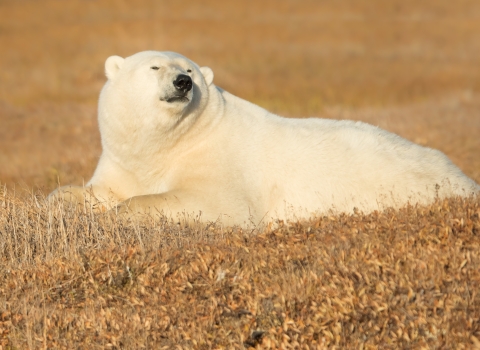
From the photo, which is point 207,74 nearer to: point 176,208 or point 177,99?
point 177,99

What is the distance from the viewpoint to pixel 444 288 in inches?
175

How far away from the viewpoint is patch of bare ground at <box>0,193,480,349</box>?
13.9 feet

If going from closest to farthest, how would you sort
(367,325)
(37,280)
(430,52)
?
(367,325), (37,280), (430,52)

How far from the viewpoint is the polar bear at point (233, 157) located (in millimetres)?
6652

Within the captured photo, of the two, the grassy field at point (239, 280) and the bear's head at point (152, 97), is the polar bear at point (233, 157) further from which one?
the grassy field at point (239, 280)

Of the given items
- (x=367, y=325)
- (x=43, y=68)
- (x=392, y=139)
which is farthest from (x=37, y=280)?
(x=43, y=68)

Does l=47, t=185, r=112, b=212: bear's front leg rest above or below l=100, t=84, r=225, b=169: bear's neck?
below

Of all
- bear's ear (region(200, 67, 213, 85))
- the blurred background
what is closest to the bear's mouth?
bear's ear (region(200, 67, 213, 85))

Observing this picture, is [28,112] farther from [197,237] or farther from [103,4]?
[103,4]

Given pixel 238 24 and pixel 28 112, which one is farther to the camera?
pixel 238 24

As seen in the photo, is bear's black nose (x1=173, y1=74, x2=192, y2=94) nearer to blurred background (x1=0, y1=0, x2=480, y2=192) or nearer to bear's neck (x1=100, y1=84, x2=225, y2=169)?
bear's neck (x1=100, y1=84, x2=225, y2=169)

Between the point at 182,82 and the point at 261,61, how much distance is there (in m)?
23.2

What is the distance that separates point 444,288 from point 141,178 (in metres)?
3.51

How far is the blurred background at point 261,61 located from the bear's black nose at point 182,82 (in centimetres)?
440
